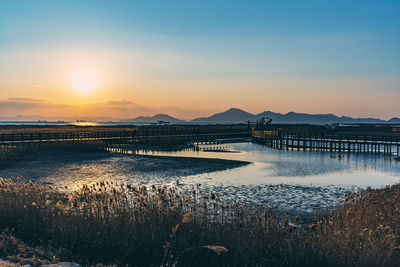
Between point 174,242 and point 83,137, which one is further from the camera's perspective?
point 83,137

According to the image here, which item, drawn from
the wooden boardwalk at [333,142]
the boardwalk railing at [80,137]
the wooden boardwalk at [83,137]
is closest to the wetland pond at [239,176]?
the wooden boardwalk at [83,137]

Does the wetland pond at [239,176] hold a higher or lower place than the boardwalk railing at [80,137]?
lower

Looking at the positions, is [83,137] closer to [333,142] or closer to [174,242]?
[333,142]

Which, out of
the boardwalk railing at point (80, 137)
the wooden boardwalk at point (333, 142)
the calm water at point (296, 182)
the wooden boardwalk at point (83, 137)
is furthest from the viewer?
the wooden boardwalk at point (333, 142)

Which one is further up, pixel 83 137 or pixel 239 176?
pixel 83 137

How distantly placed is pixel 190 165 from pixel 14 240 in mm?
19680

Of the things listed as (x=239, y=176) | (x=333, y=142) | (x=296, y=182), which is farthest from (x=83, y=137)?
(x=296, y=182)

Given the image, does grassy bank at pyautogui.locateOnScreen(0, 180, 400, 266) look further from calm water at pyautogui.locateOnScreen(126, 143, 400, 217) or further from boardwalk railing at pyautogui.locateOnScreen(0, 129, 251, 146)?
boardwalk railing at pyautogui.locateOnScreen(0, 129, 251, 146)

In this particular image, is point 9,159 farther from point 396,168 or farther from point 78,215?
point 396,168

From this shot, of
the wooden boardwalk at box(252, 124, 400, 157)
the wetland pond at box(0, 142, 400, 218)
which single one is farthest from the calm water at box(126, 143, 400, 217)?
the wooden boardwalk at box(252, 124, 400, 157)

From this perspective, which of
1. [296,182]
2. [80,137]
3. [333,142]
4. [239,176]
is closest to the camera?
[296,182]

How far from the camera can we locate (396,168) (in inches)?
1042

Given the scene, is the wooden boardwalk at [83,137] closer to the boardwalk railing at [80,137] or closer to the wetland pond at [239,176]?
the boardwalk railing at [80,137]

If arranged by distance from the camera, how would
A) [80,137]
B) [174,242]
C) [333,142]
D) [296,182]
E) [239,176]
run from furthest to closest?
[80,137], [333,142], [239,176], [296,182], [174,242]
